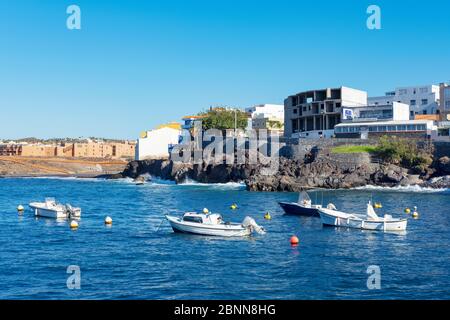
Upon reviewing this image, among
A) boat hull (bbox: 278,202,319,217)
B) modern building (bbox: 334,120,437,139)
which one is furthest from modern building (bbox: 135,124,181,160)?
boat hull (bbox: 278,202,319,217)

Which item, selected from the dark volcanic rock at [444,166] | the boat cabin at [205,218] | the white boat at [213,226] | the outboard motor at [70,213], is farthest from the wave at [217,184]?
the white boat at [213,226]

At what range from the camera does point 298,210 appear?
64750 millimetres

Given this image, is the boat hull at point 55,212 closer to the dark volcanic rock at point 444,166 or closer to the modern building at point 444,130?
the dark volcanic rock at point 444,166

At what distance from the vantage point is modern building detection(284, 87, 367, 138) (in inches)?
5625

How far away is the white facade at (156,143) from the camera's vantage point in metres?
179

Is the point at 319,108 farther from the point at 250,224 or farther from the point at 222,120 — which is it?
the point at 250,224

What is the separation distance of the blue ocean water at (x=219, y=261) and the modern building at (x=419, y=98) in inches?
3735

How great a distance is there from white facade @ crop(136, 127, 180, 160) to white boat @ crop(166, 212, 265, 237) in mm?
129417

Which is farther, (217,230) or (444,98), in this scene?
(444,98)

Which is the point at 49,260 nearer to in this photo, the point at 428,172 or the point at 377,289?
the point at 377,289

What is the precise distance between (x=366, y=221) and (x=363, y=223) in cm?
41

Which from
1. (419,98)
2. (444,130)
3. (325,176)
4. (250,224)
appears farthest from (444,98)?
(250,224)
